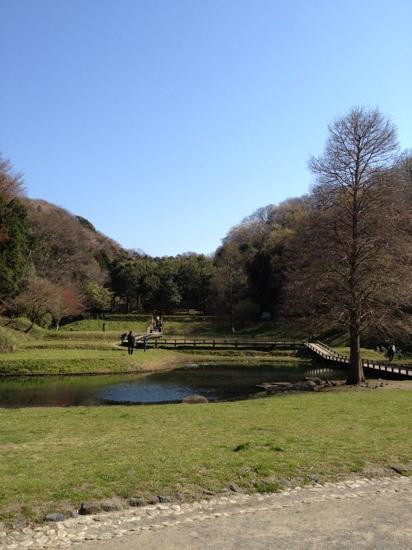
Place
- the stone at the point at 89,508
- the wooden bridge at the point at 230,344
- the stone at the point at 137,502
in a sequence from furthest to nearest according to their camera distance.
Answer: the wooden bridge at the point at 230,344, the stone at the point at 137,502, the stone at the point at 89,508

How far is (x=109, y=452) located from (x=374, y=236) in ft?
56.2

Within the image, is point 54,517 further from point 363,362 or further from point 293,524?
point 363,362

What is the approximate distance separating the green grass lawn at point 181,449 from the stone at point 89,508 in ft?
0.92

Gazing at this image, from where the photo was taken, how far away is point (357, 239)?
23875 mm

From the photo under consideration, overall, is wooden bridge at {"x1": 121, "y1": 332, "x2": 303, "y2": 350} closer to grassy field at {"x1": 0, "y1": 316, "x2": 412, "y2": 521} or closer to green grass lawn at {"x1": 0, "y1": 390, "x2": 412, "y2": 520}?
grassy field at {"x1": 0, "y1": 316, "x2": 412, "y2": 521}

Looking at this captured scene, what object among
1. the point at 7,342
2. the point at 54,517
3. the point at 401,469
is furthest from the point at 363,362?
the point at 54,517

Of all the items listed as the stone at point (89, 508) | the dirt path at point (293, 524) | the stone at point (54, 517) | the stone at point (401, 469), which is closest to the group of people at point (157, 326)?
the stone at point (401, 469)

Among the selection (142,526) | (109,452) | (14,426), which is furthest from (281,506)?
(14,426)

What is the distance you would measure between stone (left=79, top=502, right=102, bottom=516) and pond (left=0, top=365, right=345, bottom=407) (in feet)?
60.6

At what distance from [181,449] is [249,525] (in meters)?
3.95

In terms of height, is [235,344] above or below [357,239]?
below

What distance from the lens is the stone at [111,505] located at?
7.59 metres

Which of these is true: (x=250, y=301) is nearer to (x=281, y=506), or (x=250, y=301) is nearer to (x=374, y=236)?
(x=374, y=236)

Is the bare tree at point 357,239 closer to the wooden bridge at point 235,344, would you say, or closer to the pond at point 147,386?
the pond at point 147,386
